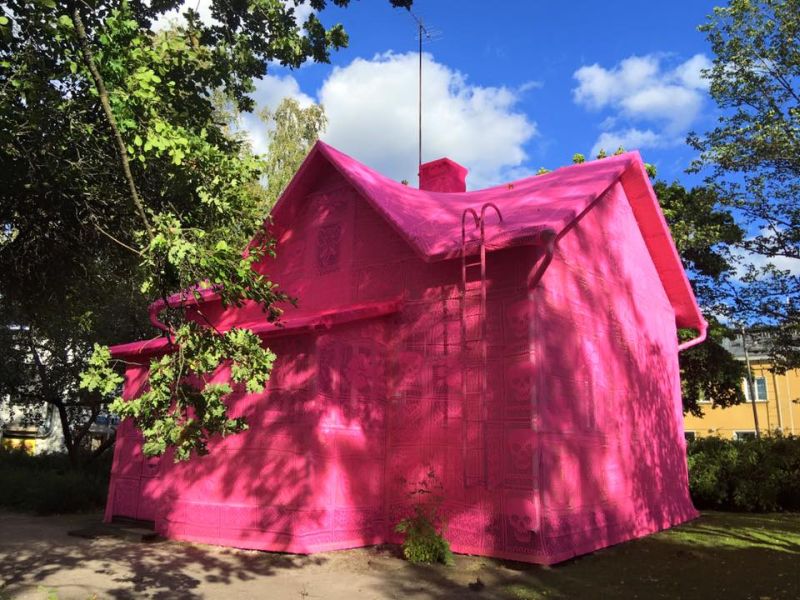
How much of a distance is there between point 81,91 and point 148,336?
11481 mm

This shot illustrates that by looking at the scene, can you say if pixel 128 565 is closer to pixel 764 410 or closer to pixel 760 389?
pixel 764 410

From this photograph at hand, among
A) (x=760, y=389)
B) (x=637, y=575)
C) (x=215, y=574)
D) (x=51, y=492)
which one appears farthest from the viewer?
(x=760, y=389)

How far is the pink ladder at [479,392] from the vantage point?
7.60 metres

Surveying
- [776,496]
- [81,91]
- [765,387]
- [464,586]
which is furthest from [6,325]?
[765,387]

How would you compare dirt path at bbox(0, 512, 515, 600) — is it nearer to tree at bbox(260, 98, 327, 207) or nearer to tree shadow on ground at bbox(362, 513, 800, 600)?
tree shadow on ground at bbox(362, 513, 800, 600)

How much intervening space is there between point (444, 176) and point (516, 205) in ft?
15.2

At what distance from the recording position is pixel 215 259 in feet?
15.9

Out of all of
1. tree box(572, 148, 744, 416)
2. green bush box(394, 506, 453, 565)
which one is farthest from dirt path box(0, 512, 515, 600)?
tree box(572, 148, 744, 416)

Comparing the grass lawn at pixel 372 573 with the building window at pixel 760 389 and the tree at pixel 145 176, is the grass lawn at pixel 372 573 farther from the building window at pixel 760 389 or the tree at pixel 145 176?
the building window at pixel 760 389

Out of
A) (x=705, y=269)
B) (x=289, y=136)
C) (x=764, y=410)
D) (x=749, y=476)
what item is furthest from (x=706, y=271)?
(x=764, y=410)

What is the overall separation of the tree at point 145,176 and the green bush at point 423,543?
3.12m

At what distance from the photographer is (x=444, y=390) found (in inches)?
324

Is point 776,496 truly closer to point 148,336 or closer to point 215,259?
point 215,259

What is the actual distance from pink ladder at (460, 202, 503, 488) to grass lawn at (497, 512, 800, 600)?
1.34m
